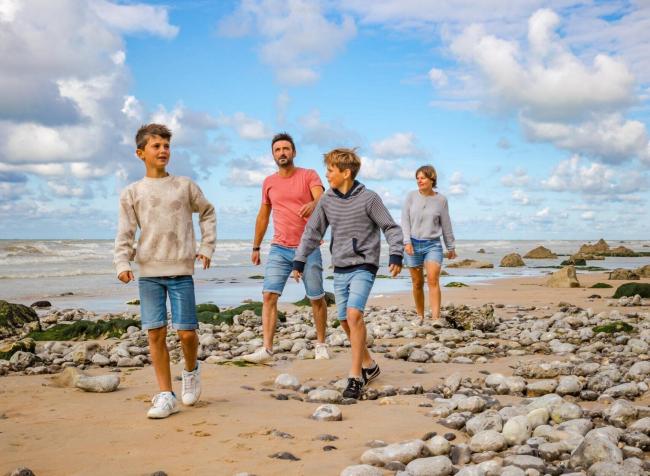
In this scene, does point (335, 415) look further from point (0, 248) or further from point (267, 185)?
point (0, 248)

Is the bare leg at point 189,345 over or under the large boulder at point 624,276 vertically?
over

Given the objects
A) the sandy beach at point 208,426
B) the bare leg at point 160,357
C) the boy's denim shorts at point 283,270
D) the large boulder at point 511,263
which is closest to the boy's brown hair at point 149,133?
the bare leg at point 160,357


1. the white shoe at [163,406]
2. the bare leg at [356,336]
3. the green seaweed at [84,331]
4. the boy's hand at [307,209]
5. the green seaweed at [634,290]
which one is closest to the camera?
the white shoe at [163,406]

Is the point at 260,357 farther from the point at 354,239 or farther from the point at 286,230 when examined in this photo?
the point at 354,239

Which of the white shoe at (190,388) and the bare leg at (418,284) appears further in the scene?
the bare leg at (418,284)

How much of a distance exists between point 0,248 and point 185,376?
150 ft

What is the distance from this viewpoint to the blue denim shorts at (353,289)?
591cm

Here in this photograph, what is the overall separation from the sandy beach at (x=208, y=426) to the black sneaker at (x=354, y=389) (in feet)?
0.56

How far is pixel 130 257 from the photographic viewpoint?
530cm

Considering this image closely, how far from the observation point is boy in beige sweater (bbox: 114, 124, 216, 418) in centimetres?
514

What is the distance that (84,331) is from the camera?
1096cm

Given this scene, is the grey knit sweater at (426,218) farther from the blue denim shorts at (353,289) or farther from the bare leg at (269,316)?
the blue denim shorts at (353,289)

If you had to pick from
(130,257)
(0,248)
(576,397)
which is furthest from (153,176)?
(0,248)

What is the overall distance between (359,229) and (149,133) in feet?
6.69
